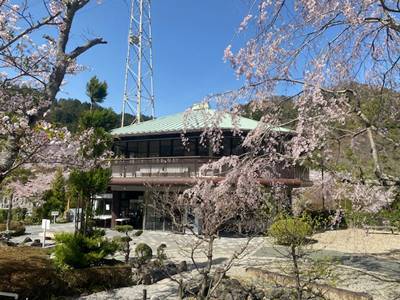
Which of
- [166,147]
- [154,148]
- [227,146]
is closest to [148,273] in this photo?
[227,146]

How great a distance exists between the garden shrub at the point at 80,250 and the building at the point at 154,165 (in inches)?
279

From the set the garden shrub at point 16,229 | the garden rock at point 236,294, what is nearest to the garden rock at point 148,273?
the garden rock at point 236,294

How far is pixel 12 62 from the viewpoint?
7457 millimetres

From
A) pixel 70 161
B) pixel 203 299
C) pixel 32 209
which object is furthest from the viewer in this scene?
pixel 32 209

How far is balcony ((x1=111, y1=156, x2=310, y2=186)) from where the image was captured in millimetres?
19656

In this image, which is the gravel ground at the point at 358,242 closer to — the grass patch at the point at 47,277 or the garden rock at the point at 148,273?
the garden rock at the point at 148,273

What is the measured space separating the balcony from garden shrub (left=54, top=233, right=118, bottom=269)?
738cm

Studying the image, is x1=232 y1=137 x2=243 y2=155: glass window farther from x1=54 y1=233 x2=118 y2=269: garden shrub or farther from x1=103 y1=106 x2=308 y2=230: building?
x1=54 y1=233 x2=118 y2=269: garden shrub

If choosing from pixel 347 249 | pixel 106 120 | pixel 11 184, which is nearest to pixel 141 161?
pixel 11 184

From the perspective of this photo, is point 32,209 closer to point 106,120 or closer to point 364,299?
point 106,120

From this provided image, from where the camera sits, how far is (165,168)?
835 inches

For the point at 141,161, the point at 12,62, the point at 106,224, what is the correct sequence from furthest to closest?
the point at 106,224 < the point at 141,161 < the point at 12,62

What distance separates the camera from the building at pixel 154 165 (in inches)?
789

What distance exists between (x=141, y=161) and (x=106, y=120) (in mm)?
15046
